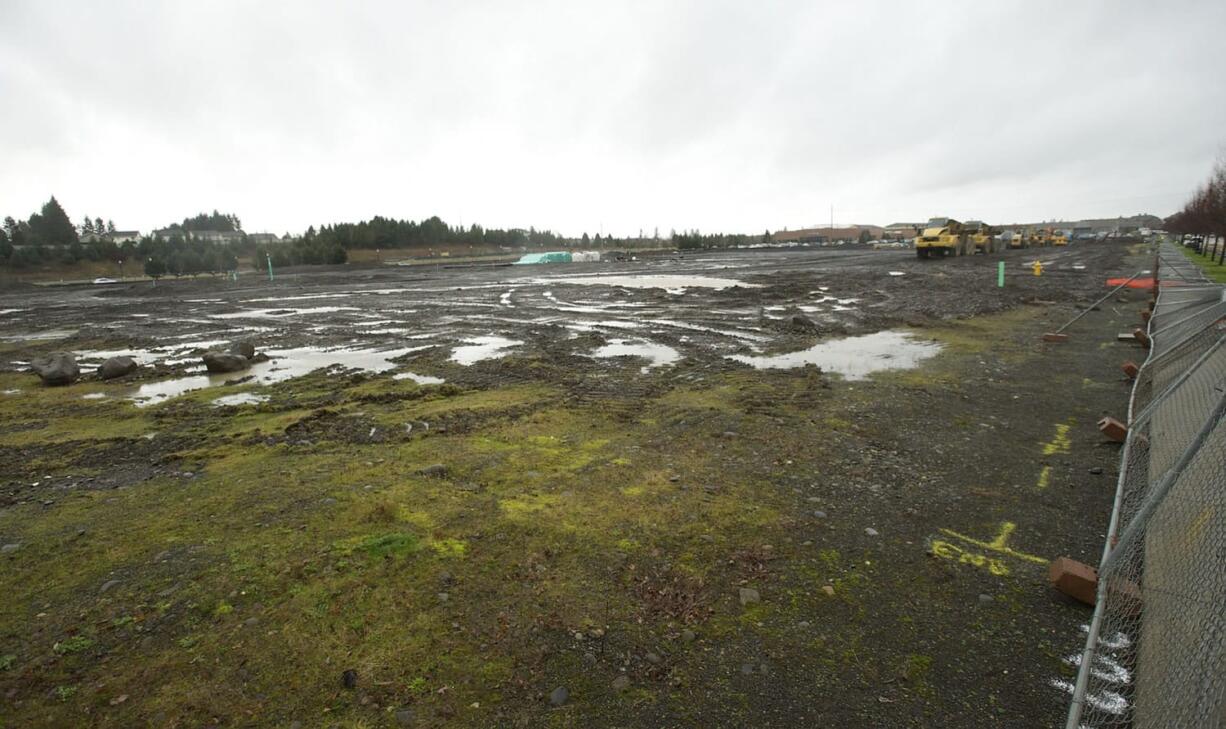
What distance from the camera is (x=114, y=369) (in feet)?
34.2

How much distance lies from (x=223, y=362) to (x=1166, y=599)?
12897mm

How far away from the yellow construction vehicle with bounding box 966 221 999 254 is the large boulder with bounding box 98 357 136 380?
169 feet

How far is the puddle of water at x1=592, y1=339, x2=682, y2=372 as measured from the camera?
35.5 feet

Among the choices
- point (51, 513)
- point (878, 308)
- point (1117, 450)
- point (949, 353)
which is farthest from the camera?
point (878, 308)

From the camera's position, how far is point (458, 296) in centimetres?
2466

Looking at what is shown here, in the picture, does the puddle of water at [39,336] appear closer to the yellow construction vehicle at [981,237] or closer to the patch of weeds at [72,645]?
the patch of weeds at [72,645]

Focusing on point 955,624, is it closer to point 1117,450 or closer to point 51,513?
point 1117,450

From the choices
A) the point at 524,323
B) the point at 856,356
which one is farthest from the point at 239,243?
the point at 856,356

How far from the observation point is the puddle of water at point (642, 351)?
10.8m

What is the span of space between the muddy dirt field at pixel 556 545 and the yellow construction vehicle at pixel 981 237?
43.3m

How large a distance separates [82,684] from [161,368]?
33.9 ft

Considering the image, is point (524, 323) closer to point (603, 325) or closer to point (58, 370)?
point (603, 325)

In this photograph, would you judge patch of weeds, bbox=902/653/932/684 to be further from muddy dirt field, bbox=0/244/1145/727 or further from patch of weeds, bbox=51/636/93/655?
patch of weeds, bbox=51/636/93/655

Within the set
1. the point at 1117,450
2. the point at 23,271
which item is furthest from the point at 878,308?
the point at 23,271
